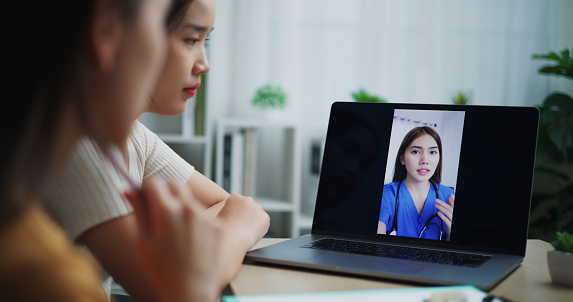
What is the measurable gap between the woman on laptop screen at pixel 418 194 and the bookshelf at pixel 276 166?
1575mm

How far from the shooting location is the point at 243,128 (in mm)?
2682

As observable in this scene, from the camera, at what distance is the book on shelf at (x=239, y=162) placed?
251 cm

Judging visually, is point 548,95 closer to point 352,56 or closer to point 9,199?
point 352,56

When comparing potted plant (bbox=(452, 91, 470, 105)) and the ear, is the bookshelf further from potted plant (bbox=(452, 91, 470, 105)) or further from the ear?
the ear

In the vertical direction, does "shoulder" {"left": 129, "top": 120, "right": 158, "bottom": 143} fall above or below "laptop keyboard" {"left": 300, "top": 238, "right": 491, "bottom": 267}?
above

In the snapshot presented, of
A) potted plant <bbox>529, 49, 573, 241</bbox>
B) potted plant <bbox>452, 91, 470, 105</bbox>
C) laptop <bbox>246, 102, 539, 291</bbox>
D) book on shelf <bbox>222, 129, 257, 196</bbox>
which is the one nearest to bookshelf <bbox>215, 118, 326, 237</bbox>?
book on shelf <bbox>222, 129, 257, 196</bbox>

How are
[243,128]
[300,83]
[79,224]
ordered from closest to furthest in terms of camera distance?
[79,224] < [243,128] < [300,83]

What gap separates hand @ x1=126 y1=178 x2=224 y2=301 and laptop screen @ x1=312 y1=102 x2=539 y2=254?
1.55 feet

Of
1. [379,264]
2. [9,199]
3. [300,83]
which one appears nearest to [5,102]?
[9,199]

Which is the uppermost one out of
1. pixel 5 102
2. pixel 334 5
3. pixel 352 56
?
pixel 334 5

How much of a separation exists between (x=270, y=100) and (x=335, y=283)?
6.34ft

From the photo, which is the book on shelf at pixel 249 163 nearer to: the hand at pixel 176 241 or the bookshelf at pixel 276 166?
the bookshelf at pixel 276 166

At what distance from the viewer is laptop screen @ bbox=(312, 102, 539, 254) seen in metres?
0.91

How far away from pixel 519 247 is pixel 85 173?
69 cm
